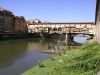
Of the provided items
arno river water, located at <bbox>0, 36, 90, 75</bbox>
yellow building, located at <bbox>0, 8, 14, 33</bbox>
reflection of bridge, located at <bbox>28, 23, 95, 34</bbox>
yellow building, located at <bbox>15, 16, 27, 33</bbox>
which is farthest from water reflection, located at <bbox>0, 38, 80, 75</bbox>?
yellow building, located at <bbox>15, 16, 27, 33</bbox>

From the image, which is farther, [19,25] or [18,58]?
[19,25]

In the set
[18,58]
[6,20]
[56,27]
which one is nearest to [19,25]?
[6,20]

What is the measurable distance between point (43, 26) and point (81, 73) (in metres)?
116

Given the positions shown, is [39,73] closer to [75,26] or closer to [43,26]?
[75,26]

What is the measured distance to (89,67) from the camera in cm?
1620

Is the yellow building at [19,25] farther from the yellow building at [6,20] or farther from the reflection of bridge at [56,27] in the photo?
the yellow building at [6,20]

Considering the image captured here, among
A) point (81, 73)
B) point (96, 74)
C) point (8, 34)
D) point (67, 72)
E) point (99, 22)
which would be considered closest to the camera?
A: point (96, 74)

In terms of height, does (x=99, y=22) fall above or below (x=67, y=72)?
above

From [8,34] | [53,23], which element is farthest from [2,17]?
[53,23]

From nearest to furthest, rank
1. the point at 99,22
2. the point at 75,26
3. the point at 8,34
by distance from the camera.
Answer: the point at 99,22 < the point at 8,34 < the point at 75,26

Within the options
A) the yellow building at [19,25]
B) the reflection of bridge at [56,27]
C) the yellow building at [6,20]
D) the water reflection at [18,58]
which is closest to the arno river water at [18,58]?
the water reflection at [18,58]

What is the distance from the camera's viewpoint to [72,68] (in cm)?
1719

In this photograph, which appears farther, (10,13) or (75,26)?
(75,26)

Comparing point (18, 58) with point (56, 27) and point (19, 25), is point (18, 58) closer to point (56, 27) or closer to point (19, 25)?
point (19, 25)
